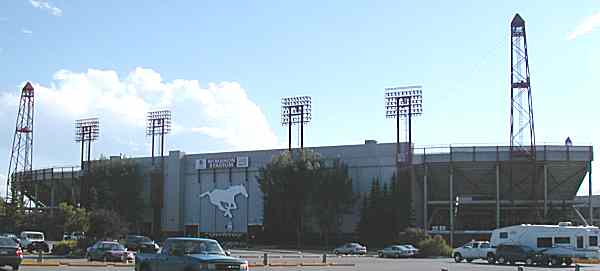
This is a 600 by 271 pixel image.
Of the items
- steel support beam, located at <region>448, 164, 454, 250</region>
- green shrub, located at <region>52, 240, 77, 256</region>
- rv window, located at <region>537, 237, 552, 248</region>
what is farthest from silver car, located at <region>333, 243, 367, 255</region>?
green shrub, located at <region>52, 240, 77, 256</region>

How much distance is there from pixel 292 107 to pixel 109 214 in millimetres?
39276

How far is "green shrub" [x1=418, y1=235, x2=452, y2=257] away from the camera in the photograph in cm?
7544

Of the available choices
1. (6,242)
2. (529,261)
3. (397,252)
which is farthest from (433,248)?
(6,242)

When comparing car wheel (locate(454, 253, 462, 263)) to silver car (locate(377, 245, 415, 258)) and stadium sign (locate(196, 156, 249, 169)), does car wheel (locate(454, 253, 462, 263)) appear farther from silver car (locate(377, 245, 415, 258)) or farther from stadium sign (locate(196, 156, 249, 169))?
stadium sign (locate(196, 156, 249, 169))

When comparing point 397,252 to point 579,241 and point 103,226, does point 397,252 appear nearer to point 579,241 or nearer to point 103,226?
point 579,241

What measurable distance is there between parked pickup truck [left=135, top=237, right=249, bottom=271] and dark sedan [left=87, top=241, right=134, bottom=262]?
2361cm

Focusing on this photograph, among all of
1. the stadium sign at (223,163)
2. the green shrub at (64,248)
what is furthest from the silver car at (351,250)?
the green shrub at (64,248)

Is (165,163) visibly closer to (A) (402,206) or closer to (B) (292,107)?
(B) (292,107)

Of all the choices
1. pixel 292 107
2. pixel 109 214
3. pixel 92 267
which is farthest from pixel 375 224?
pixel 92 267

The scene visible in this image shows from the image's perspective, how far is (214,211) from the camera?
352 ft

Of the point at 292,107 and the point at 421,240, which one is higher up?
the point at 292,107

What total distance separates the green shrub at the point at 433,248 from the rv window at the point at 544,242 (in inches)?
668

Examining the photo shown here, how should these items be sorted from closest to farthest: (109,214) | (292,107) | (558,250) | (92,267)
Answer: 1. (92,267)
2. (558,250)
3. (109,214)
4. (292,107)

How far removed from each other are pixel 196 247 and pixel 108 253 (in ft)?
85.5
